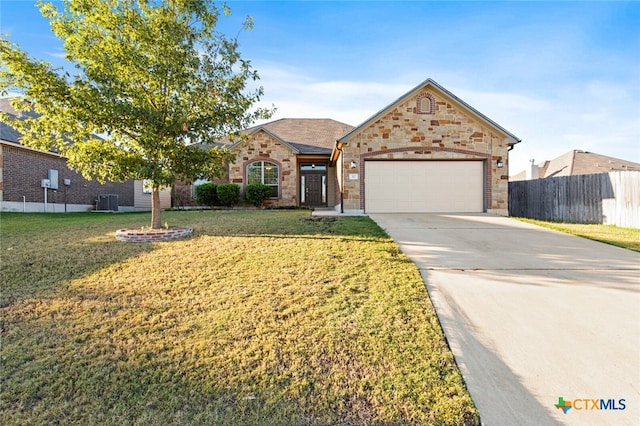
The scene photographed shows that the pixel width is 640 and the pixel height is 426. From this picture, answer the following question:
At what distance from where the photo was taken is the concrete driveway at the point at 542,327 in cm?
232

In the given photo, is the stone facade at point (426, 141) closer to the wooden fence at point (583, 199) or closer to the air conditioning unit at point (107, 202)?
the wooden fence at point (583, 199)

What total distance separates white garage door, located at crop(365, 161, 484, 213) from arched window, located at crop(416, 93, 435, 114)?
6.56 ft

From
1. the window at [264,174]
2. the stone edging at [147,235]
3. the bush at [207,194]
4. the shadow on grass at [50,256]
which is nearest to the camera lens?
the shadow on grass at [50,256]

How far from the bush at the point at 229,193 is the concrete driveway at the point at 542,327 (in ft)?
39.0

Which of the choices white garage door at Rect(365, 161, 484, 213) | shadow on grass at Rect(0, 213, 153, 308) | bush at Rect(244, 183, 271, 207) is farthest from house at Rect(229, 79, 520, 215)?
shadow on grass at Rect(0, 213, 153, 308)

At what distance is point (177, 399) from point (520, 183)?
16953mm

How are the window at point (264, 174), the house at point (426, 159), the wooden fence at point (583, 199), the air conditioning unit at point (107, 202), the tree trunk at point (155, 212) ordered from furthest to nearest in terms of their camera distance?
1. the air conditioning unit at point (107, 202)
2. the window at point (264, 174)
3. the house at point (426, 159)
4. the wooden fence at point (583, 199)
5. the tree trunk at point (155, 212)

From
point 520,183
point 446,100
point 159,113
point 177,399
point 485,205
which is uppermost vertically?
point 446,100

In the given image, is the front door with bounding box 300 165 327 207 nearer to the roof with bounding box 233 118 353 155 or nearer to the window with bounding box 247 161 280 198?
the roof with bounding box 233 118 353 155

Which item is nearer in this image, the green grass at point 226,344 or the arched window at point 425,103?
the green grass at point 226,344

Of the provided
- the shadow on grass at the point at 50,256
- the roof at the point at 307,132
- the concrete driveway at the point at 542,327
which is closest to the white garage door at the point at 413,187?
the roof at the point at 307,132

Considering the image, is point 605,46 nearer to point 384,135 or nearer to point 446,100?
point 446,100

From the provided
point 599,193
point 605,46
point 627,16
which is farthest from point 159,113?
point 599,193

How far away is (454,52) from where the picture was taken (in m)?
10.3
